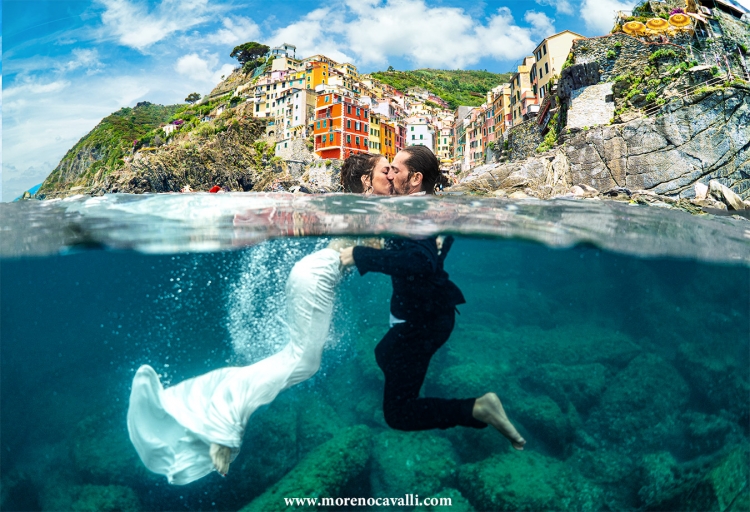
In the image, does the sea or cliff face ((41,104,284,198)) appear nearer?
the sea

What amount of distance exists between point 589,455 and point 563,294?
26.0 ft

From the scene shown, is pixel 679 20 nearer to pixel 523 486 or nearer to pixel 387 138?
pixel 523 486

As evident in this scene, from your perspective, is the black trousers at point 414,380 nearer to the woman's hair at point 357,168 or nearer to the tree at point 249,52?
the woman's hair at point 357,168

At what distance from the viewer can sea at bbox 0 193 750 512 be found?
595 cm

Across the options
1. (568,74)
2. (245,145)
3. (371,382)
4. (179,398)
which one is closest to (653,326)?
(371,382)

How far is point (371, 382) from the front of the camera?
8656 millimetres

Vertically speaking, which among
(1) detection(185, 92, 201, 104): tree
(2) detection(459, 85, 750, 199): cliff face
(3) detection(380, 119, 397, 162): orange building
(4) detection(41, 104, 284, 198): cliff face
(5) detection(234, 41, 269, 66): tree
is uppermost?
(5) detection(234, 41, 269, 66): tree

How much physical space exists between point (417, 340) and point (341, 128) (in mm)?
57433

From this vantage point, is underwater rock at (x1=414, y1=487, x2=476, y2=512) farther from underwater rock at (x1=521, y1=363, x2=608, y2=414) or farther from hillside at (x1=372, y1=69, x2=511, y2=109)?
hillside at (x1=372, y1=69, x2=511, y2=109)

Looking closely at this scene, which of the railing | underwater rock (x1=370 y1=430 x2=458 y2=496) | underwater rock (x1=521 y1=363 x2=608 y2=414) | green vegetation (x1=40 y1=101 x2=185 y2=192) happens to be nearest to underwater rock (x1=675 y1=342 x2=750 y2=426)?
underwater rock (x1=521 y1=363 x2=608 y2=414)

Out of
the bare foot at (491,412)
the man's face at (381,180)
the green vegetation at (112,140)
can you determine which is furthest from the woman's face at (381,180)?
the green vegetation at (112,140)

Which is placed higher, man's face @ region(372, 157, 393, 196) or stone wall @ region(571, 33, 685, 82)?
stone wall @ region(571, 33, 685, 82)

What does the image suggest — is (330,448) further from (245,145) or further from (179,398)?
(245,145)

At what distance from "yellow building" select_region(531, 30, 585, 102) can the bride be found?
130 feet
